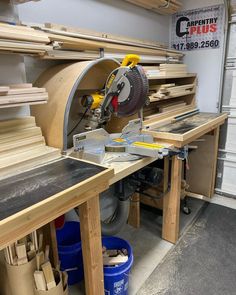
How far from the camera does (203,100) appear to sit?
10.4 ft

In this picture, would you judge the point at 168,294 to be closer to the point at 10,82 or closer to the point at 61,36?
the point at 10,82

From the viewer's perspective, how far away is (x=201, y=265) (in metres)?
1.98

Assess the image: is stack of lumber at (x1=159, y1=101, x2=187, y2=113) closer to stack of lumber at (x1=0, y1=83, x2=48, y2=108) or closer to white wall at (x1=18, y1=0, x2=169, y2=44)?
white wall at (x1=18, y1=0, x2=169, y2=44)

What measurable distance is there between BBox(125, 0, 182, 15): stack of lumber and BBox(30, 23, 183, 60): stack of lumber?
0.51 meters

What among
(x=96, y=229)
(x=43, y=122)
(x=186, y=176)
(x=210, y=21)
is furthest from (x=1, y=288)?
(x=210, y=21)

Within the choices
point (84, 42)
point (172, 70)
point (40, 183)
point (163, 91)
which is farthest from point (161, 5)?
point (40, 183)

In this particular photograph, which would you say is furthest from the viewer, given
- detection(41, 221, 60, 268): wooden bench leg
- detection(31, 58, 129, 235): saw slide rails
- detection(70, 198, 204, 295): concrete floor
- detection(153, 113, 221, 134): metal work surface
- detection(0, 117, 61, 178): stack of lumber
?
detection(153, 113, 221, 134): metal work surface

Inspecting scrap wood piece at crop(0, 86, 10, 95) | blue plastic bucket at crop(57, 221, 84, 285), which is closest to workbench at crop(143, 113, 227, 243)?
blue plastic bucket at crop(57, 221, 84, 285)

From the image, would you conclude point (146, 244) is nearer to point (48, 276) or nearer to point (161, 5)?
point (48, 276)

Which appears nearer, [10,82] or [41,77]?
[10,82]

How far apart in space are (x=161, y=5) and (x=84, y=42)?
1.51m

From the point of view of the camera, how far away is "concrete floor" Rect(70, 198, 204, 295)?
1858mm

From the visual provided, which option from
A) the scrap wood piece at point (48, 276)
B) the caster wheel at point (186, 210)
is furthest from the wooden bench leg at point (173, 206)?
the scrap wood piece at point (48, 276)

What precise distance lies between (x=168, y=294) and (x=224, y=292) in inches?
15.8
